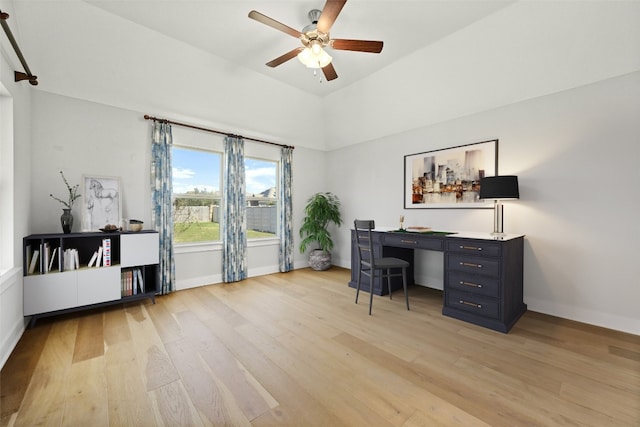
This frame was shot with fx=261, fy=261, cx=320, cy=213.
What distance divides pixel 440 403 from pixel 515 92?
3436 mm

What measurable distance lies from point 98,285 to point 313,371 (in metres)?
2.67

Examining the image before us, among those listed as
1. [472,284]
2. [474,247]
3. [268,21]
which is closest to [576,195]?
[474,247]

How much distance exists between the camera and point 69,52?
2.89 meters

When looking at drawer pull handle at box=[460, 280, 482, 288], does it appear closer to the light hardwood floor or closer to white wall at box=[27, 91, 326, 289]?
the light hardwood floor

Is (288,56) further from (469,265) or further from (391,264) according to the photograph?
(469,265)

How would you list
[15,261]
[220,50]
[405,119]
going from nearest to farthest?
[15,261], [220,50], [405,119]

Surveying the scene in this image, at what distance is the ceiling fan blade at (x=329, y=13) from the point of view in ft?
6.79

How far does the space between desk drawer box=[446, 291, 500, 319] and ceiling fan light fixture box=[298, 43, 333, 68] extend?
114 inches

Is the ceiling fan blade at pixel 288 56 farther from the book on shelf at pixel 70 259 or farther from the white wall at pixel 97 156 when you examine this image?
the book on shelf at pixel 70 259

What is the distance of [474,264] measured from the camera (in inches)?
110

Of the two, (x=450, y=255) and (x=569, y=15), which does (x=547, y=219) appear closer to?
(x=450, y=255)

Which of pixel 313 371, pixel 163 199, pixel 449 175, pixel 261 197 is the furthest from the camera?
pixel 261 197

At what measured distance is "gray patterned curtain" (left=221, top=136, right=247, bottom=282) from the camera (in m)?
4.29

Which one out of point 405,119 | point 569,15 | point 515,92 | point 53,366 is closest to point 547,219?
point 515,92
